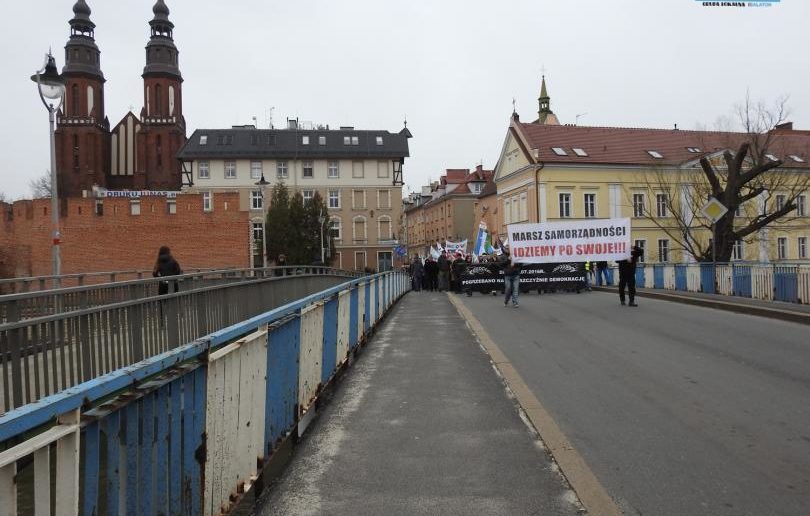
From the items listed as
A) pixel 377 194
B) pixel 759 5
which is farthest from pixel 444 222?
pixel 759 5

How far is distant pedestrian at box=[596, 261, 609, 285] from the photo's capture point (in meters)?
29.3

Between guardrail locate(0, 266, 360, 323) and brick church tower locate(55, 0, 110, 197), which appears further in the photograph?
brick church tower locate(55, 0, 110, 197)

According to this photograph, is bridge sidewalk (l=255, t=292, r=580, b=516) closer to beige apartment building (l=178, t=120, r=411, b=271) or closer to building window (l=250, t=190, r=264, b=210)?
building window (l=250, t=190, r=264, b=210)

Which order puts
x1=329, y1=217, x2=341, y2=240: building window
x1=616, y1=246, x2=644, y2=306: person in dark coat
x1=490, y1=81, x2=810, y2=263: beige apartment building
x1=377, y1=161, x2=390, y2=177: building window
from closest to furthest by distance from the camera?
x1=616, y1=246, x2=644, y2=306: person in dark coat → x1=490, y1=81, x2=810, y2=263: beige apartment building → x1=329, y1=217, x2=341, y2=240: building window → x1=377, y1=161, x2=390, y2=177: building window

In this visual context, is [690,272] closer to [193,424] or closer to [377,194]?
[193,424]

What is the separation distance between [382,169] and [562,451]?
2965 inches

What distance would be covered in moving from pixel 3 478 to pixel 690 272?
24.0 metres

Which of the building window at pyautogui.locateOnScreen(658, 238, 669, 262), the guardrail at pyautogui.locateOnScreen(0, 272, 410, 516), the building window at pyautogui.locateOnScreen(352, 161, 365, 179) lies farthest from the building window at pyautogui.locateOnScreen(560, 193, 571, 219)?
the guardrail at pyautogui.locateOnScreen(0, 272, 410, 516)

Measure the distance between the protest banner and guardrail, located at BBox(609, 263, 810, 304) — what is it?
2342mm

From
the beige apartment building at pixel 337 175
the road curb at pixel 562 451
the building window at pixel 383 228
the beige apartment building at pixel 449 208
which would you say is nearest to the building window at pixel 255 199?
the beige apartment building at pixel 337 175

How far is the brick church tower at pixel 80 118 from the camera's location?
80.9m

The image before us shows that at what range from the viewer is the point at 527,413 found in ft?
20.9

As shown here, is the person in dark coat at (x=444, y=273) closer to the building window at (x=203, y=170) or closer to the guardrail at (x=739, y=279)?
the guardrail at (x=739, y=279)

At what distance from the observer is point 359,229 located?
78.4 m
